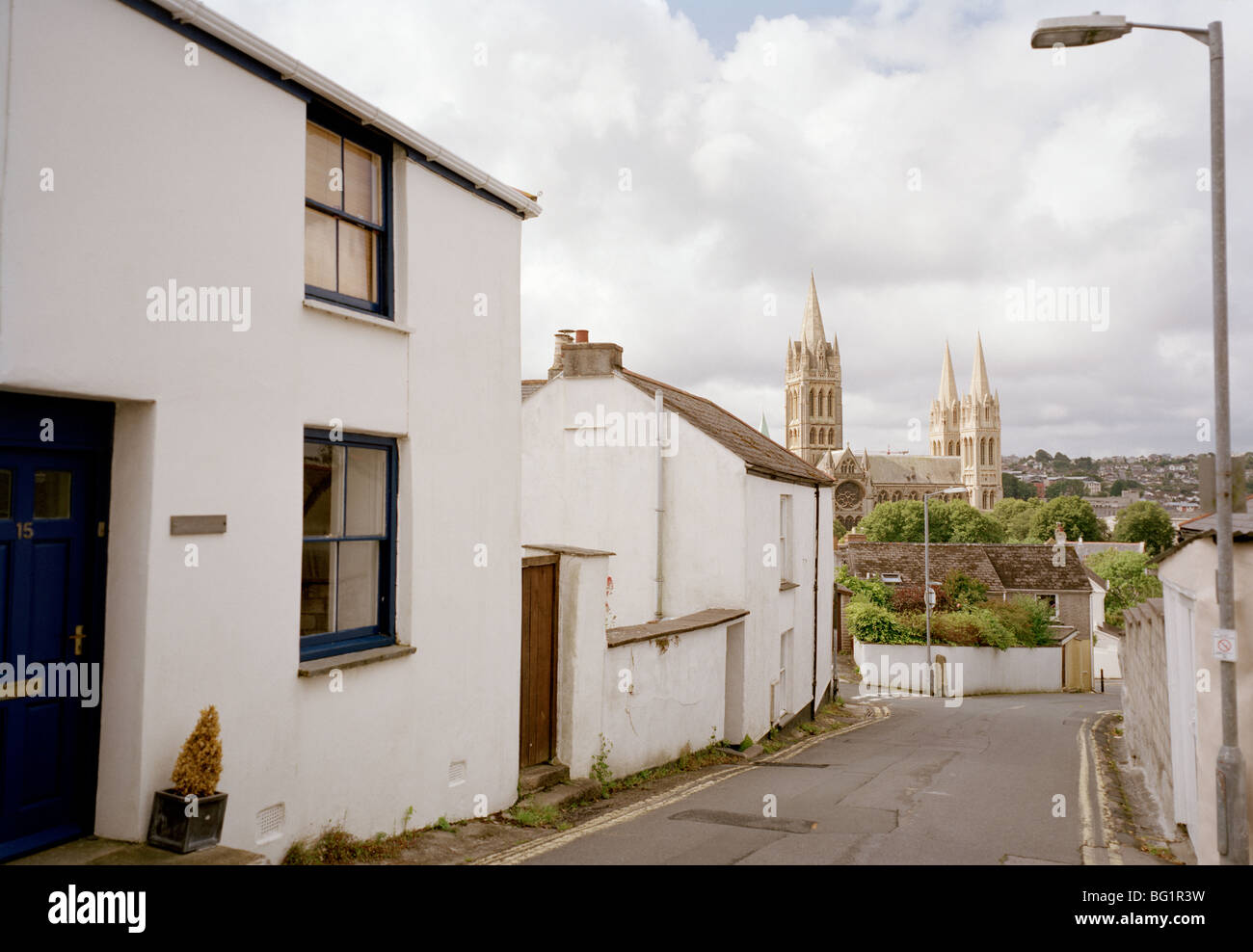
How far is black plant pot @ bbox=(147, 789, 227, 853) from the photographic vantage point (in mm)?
5031

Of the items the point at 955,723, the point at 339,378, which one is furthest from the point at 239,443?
the point at 955,723

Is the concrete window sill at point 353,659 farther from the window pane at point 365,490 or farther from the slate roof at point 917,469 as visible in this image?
the slate roof at point 917,469

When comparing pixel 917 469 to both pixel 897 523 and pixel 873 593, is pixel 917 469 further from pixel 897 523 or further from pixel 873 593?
pixel 873 593

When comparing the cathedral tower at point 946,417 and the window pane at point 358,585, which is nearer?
the window pane at point 358,585

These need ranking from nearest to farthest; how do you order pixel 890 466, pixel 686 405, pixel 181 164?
pixel 181 164 < pixel 686 405 < pixel 890 466

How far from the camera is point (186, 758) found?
516 cm

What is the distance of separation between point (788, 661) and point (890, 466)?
138458mm

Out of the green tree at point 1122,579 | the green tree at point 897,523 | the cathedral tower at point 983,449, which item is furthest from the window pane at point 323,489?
the cathedral tower at point 983,449

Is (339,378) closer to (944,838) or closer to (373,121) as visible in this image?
(373,121)

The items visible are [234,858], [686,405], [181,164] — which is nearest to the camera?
[234,858]

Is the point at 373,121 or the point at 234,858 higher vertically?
the point at 373,121

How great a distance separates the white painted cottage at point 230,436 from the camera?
4.90 m

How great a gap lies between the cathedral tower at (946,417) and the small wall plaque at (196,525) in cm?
17433

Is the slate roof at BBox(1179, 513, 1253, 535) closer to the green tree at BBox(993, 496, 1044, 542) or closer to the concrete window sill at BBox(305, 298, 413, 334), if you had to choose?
the concrete window sill at BBox(305, 298, 413, 334)
